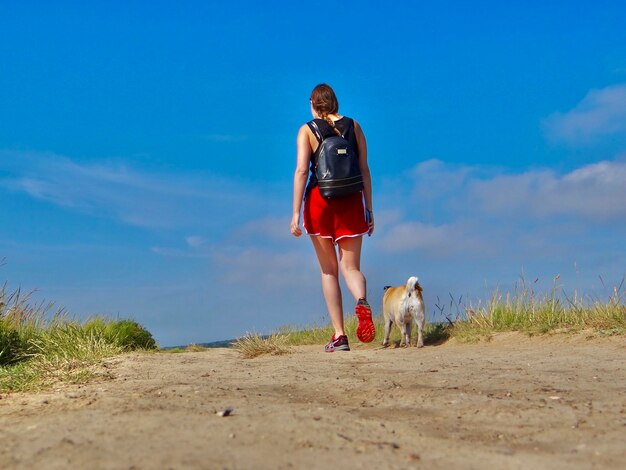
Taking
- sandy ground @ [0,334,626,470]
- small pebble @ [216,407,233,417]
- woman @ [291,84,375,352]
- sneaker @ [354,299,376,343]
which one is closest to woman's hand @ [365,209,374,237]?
woman @ [291,84,375,352]

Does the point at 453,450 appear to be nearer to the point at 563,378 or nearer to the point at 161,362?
the point at 563,378

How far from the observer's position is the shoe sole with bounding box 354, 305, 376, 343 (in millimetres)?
7965

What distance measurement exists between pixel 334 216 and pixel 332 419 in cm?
483

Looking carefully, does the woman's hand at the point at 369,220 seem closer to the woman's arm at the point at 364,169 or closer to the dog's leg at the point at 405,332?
the woman's arm at the point at 364,169

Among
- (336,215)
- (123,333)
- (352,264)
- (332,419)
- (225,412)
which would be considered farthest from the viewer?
(123,333)

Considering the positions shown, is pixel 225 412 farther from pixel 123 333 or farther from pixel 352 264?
pixel 123 333

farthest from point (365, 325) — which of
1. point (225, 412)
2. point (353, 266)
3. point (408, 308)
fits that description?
point (225, 412)

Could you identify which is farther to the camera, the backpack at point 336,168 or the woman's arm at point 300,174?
the woman's arm at point 300,174

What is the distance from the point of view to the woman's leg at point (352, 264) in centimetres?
830

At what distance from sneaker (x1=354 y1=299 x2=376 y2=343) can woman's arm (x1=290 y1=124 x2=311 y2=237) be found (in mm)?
1123

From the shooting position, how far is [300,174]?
26.8 feet

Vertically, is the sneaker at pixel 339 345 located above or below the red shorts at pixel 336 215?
below

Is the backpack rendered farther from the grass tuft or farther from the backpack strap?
the grass tuft

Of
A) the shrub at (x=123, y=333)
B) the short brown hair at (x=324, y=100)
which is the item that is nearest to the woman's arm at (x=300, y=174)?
the short brown hair at (x=324, y=100)
